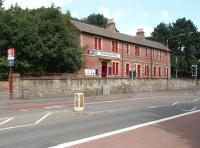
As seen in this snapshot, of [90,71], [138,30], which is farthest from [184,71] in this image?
[90,71]

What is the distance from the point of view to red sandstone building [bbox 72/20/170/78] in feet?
169

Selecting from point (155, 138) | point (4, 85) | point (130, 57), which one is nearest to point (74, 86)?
point (4, 85)

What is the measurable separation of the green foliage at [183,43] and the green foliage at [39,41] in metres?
52.6

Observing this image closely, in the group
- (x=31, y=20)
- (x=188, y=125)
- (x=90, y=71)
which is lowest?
(x=188, y=125)

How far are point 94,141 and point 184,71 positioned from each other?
272ft

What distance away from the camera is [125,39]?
2418 inches

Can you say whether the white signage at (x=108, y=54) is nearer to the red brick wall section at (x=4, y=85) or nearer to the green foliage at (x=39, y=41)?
the green foliage at (x=39, y=41)

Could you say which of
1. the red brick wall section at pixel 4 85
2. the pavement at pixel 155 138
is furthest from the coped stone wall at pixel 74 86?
the pavement at pixel 155 138

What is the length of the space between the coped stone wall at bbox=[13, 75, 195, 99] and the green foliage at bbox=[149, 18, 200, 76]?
33812mm

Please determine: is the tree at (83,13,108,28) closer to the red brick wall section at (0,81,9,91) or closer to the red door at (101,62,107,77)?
the red door at (101,62,107,77)

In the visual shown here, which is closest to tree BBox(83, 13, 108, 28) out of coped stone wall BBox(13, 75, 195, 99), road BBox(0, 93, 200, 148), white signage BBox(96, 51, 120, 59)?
white signage BBox(96, 51, 120, 59)

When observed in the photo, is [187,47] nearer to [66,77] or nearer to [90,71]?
[90,71]

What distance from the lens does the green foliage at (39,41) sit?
121ft

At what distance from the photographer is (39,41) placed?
37.4 metres
